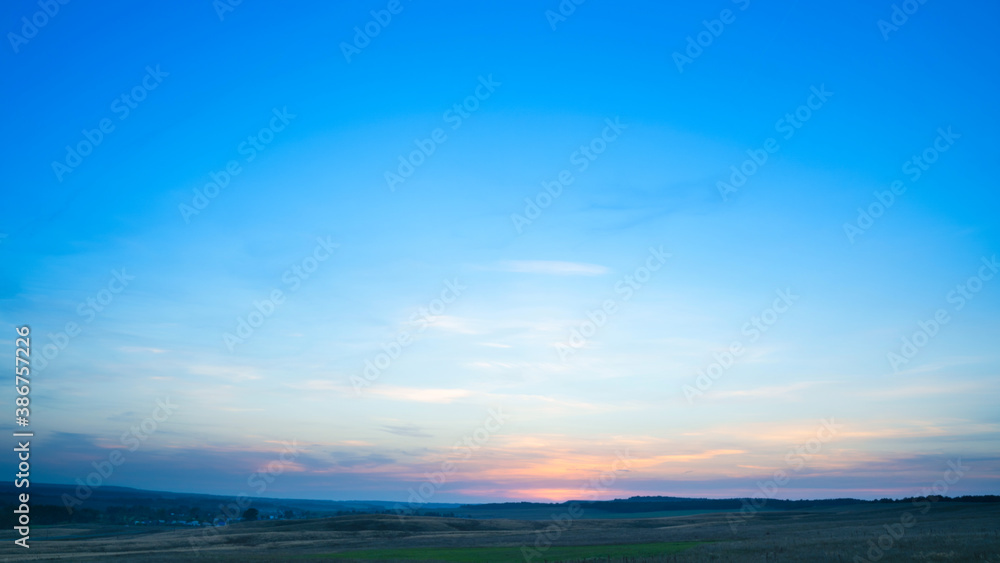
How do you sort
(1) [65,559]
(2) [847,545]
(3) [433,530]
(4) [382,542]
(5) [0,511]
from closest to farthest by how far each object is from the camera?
(2) [847,545] < (1) [65,559] < (4) [382,542] < (3) [433,530] < (5) [0,511]

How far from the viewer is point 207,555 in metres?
57.8

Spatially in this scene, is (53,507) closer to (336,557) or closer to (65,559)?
(65,559)

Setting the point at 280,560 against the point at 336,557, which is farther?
the point at 336,557

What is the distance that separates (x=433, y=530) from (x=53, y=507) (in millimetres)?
124453

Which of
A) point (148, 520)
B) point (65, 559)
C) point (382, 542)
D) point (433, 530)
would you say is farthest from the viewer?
point (148, 520)

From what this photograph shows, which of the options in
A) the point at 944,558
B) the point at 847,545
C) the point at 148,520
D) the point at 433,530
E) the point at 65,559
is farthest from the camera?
the point at 148,520

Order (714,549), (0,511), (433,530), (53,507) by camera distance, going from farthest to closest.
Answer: (53,507)
(0,511)
(433,530)
(714,549)

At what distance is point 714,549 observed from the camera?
50375 millimetres

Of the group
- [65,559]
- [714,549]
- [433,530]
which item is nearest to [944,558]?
[714,549]

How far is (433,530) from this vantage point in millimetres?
97875

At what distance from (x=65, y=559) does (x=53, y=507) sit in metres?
139

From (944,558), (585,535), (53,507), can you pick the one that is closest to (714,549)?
(944,558)

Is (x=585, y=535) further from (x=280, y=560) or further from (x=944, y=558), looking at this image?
(x=944, y=558)

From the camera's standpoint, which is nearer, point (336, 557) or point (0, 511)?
point (336, 557)
